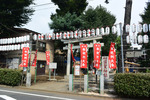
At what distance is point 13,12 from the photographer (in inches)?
683

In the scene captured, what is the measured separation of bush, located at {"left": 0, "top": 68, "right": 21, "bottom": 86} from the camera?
10.8 metres

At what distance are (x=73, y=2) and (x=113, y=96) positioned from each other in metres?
16.3

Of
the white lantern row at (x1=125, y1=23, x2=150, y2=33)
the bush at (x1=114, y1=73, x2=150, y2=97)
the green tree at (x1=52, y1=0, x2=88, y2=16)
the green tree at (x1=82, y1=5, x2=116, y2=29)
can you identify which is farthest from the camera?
the green tree at (x1=52, y1=0, x2=88, y2=16)

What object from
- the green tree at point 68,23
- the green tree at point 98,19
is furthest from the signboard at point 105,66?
the green tree at point 98,19

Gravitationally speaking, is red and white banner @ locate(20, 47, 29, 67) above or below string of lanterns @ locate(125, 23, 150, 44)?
below

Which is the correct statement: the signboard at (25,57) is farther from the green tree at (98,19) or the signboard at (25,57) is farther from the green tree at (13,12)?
the green tree at (98,19)

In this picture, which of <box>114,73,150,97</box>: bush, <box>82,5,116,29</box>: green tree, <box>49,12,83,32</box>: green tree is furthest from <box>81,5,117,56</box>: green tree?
<box>114,73,150,97</box>: bush

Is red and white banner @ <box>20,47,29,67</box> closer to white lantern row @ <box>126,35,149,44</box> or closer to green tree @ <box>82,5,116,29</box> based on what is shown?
white lantern row @ <box>126,35,149,44</box>

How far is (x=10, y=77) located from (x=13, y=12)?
10.7 meters

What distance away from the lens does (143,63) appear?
671 inches

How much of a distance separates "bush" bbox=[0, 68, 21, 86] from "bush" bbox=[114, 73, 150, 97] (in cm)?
860

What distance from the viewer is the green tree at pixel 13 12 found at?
1623 centimetres

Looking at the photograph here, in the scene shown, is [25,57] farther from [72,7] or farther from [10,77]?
[72,7]

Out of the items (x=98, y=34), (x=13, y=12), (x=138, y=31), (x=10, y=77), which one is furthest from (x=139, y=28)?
(x=13, y=12)
